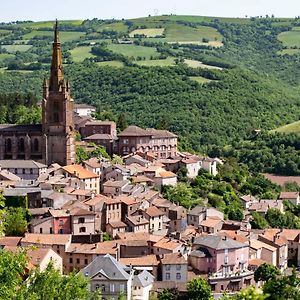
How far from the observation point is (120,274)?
55188 mm

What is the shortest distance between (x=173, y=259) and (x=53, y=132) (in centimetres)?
2465

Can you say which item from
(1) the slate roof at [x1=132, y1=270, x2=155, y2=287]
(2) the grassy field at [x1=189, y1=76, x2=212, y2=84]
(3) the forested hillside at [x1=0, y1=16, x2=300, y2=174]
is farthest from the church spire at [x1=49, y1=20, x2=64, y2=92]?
(2) the grassy field at [x1=189, y1=76, x2=212, y2=84]

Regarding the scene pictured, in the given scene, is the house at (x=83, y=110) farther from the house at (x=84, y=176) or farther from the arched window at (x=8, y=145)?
the house at (x=84, y=176)

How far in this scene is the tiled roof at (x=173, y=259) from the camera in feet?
195

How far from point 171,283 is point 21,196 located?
1275cm

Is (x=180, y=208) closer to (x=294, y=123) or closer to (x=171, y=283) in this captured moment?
(x=171, y=283)

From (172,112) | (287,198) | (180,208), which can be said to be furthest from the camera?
(172,112)

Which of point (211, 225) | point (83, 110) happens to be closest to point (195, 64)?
point (83, 110)

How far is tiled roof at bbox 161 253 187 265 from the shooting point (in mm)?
59438

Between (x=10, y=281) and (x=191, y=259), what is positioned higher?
(x=10, y=281)

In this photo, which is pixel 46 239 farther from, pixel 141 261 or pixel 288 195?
pixel 288 195

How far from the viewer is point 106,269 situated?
55.3 metres

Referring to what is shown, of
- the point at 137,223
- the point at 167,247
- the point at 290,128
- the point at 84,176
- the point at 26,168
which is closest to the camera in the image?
the point at 167,247

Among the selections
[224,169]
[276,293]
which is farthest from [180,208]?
[276,293]
